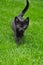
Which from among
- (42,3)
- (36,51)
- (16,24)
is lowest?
(42,3)

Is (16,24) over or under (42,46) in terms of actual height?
over

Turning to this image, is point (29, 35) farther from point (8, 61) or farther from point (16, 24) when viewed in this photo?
point (8, 61)

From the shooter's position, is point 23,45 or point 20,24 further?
point 23,45

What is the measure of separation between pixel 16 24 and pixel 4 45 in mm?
867

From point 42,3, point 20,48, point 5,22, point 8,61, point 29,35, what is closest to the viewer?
point 8,61

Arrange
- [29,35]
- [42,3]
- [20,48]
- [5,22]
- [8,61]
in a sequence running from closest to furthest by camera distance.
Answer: [8,61], [20,48], [29,35], [5,22], [42,3]

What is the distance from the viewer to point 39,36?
11094mm

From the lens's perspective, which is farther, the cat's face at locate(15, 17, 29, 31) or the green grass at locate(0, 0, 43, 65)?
the cat's face at locate(15, 17, 29, 31)

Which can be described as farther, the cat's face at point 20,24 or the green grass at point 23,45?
the cat's face at point 20,24

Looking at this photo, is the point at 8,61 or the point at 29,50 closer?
the point at 8,61

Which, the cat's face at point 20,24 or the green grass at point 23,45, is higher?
the cat's face at point 20,24

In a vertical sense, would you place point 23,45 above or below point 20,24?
below

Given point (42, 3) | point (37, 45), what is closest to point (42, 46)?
point (37, 45)

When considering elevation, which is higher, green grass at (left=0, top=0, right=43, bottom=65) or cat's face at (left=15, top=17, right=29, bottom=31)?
cat's face at (left=15, top=17, right=29, bottom=31)
